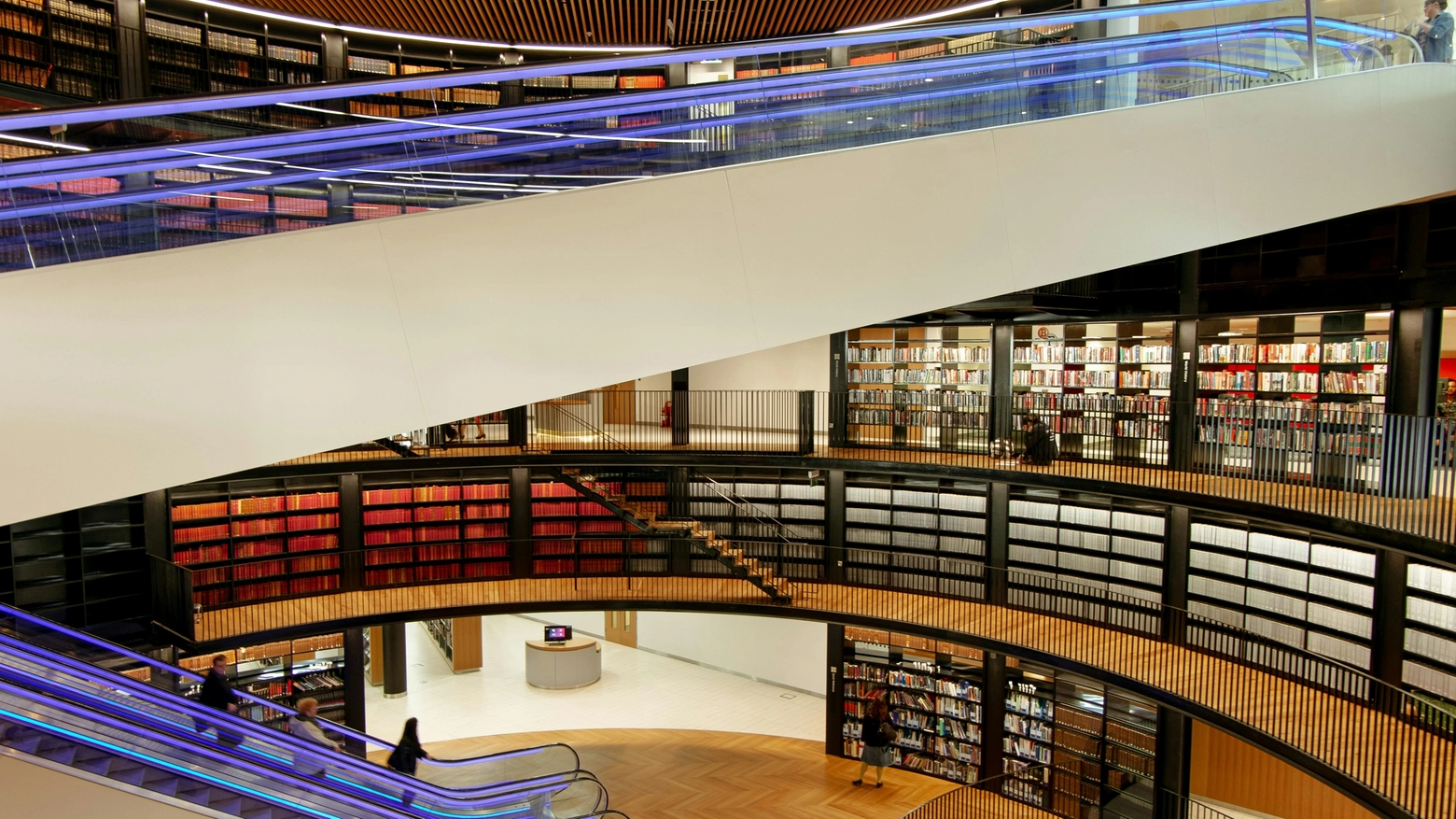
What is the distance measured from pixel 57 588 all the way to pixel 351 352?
→ 350 inches

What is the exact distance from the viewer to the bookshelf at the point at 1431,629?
8023 millimetres

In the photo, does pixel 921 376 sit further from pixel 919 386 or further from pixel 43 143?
pixel 43 143

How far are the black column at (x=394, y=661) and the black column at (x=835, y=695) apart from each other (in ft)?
21.5

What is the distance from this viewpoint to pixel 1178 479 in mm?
9961

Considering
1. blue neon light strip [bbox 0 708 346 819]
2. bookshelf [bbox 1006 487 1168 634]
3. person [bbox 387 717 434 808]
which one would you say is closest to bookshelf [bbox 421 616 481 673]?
person [bbox 387 717 434 808]

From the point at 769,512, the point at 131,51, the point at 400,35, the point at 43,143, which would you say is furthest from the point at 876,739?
the point at 131,51

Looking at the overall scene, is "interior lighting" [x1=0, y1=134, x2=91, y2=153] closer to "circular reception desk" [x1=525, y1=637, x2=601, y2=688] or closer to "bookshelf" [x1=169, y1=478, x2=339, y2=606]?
"bookshelf" [x1=169, y1=478, x2=339, y2=606]

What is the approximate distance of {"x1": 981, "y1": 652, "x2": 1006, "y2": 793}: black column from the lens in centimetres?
1149

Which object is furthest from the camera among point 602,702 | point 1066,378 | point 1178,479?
point 602,702

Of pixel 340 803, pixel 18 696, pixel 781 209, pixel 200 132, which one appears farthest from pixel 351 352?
pixel 200 132

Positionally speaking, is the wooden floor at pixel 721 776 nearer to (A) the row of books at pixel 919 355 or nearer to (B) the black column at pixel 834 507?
(B) the black column at pixel 834 507

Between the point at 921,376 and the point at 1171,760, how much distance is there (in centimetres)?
567

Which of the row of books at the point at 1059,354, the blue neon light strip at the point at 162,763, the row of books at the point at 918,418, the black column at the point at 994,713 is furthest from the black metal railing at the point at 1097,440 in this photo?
the blue neon light strip at the point at 162,763

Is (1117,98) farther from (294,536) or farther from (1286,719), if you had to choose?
(294,536)
